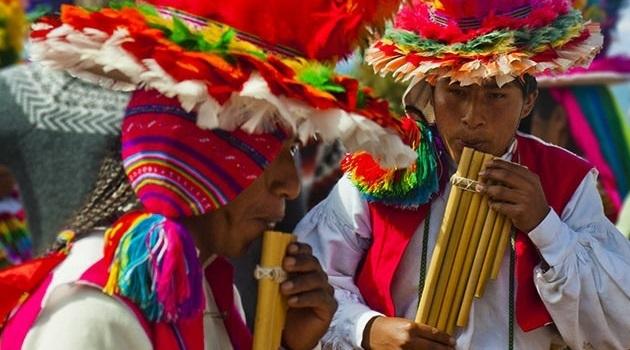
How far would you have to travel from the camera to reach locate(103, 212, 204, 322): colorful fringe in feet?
7.39

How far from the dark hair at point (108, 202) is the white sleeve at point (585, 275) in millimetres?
1298

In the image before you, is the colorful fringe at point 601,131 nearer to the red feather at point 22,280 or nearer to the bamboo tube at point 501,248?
the bamboo tube at point 501,248

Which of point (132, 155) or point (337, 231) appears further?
point (337, 231)

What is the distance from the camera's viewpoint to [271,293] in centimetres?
259

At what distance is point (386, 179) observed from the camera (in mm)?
3391

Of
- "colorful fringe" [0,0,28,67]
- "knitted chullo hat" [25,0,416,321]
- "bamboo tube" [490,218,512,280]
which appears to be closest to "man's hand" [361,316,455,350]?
"bamboo tube" [490,218,512,280]

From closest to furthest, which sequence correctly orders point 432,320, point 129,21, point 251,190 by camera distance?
1. point 129,21
2. point 251,190
3. point 432,320

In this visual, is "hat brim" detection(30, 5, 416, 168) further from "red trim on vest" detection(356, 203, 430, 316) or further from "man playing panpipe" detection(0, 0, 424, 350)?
"red trim on vest" detection(356, 203, 430, 316)

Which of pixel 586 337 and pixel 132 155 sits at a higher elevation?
pixel 132 155

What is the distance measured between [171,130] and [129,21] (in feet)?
0.71

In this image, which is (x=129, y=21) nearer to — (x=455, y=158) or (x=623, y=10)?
(x=455, y=158)

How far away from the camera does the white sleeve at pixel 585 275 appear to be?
10.7ft

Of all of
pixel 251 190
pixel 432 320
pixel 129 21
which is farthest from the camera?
pixel 432 320

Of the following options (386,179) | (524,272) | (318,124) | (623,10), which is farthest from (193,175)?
(623,10)
